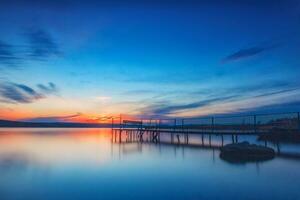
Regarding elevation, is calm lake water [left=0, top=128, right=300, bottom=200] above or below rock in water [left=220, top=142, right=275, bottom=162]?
below

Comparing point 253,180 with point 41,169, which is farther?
point 41,169

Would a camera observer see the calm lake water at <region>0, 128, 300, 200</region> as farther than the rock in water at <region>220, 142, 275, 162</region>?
No

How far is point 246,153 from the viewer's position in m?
17.0

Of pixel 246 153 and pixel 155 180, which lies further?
pixel 246 153

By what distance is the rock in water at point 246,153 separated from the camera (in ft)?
54.2

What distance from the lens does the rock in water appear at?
16.5 meters

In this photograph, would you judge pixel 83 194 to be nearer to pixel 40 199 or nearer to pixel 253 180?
pixel 40 199

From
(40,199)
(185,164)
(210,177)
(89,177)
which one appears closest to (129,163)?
(185,164)

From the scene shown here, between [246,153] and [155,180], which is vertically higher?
[246,153]

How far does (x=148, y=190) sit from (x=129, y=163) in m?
6.94

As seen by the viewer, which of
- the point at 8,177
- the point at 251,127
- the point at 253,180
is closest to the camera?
the point at 253,180

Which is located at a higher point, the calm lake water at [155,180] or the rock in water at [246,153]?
the rock in water at [246,153]

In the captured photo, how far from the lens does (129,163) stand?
1650 cm

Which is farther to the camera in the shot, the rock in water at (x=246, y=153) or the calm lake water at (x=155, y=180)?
the rock in water at (x=246, y=153)
